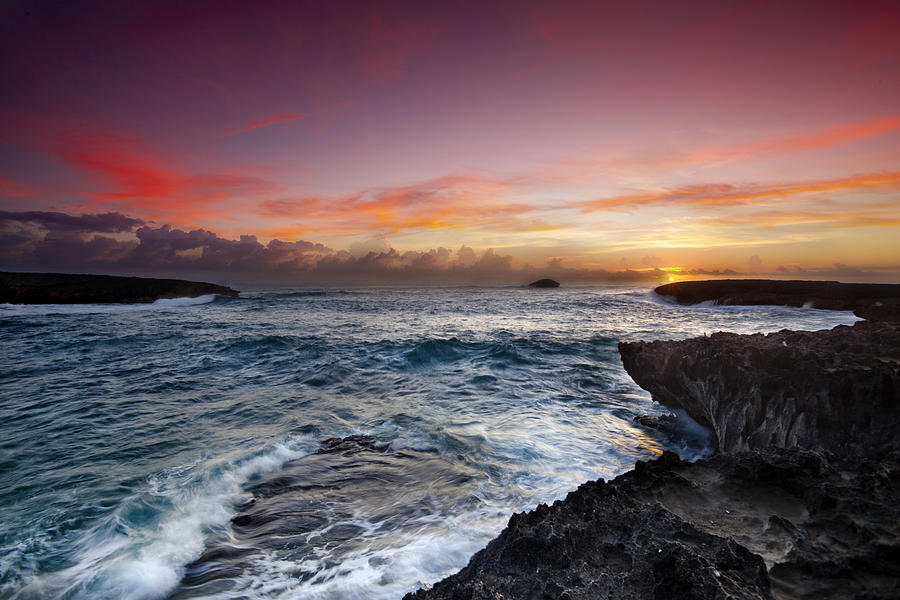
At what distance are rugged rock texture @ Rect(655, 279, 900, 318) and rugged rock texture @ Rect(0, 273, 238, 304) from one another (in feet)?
255

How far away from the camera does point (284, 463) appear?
24.0 feet

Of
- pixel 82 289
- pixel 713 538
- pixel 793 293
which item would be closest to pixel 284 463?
pixel 713 538

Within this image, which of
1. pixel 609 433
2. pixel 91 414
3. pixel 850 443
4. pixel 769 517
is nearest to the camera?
pixel 769 517

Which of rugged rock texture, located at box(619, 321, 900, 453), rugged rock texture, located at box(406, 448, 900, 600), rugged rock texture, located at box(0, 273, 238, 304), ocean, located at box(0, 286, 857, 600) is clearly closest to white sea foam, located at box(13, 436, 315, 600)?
ocean, located at box(0, 286, 857, 600)

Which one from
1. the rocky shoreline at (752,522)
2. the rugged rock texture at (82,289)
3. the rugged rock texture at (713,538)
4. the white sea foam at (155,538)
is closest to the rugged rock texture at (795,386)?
the rocky shoreline at (752,522)

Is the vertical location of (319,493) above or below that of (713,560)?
below

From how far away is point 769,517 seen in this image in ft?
10.2

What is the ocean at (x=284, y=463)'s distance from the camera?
4602 millimetres

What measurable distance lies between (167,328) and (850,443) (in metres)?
32.3

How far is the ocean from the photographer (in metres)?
4.60

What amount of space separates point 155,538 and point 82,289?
2611 inches

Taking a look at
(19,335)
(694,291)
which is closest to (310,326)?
(19,335)

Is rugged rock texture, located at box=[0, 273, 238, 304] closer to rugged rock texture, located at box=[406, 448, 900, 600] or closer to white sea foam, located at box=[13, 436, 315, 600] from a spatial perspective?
white sea foam, located at box=[13, 436, 315, 600]

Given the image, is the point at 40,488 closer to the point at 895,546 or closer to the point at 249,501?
the point at 249,501
